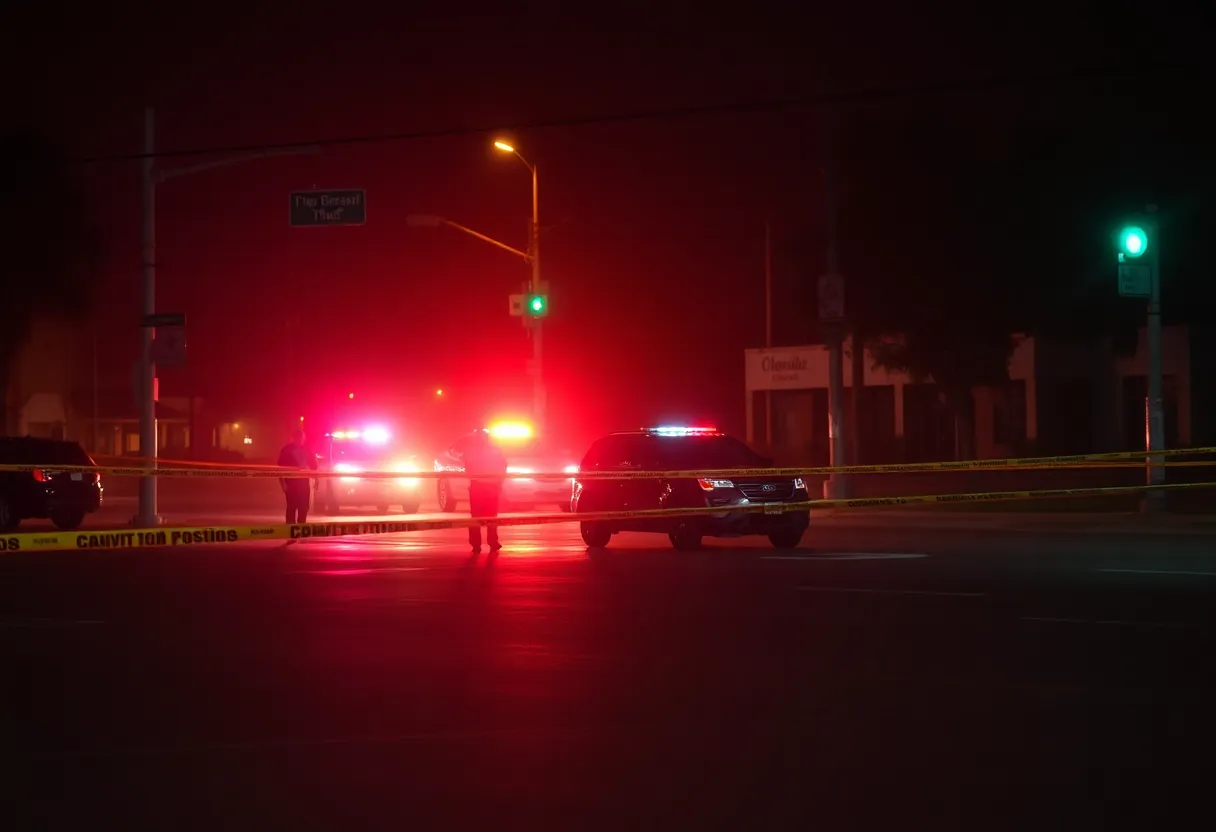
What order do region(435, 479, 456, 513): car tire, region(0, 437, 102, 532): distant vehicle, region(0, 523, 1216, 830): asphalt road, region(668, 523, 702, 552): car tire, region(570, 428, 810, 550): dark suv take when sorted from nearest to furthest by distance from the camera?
region(0, 523, 1216, 830): asphalt road < region(570, 428, 810, 550): dark suv < region(668, 523, 702, 552): car tire < region(0, 437, 102, 532): distant vehicle < region(435, 479, 456, 513): car tire

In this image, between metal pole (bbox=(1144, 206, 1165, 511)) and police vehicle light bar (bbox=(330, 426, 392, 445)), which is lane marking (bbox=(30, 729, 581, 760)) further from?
police vehicle light bar (bbox=(330, 426, 392, 445))

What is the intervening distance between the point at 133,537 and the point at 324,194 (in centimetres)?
1816

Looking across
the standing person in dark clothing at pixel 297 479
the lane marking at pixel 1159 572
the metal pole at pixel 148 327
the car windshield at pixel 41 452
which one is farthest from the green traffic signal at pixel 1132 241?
the car windshield at pixel 41 452

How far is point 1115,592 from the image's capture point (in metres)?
15.4

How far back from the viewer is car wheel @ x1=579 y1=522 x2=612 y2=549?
22.7m

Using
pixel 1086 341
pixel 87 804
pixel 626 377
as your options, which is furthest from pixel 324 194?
pixel 626 377

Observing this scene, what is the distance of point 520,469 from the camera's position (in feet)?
103

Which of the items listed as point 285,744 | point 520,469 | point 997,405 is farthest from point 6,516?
point 997,405

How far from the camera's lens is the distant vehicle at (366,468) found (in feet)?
107

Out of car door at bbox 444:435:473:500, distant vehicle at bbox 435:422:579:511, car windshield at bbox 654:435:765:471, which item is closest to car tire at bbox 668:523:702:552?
car windshield at bbox 654:435:765:471

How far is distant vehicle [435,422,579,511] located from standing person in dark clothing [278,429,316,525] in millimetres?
3104

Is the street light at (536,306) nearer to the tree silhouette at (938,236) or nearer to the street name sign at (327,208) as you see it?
the street name sign at (327,208)

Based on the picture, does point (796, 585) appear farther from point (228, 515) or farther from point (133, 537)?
point (228, 515)

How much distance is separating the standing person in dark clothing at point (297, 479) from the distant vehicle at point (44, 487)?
3690mm
